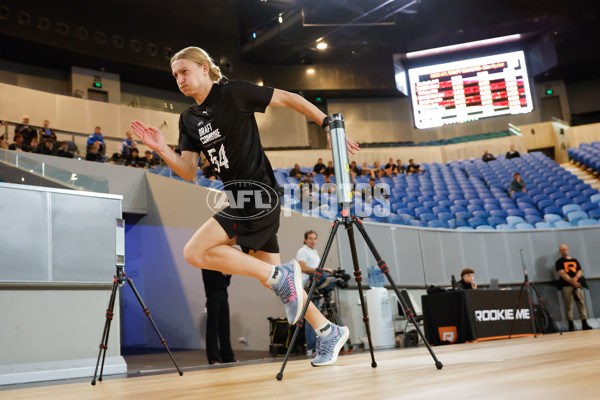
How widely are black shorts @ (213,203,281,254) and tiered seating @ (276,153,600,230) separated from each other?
6.40 metres

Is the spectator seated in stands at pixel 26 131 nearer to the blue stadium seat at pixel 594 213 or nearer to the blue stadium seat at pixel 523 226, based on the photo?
the blue stadium seat at pixel 523 226

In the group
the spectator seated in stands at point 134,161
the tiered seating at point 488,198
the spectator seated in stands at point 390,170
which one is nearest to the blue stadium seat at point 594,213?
the tiered seating at point 488,198

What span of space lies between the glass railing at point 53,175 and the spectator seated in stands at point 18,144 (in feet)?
11.9

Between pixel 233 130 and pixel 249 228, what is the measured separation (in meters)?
0.51

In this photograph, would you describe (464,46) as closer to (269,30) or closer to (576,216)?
(269,30)

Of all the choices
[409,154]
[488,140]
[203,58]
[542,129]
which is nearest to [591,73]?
[542,129]

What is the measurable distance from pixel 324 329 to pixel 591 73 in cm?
2299

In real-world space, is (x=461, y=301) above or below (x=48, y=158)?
below

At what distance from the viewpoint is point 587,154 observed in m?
17.3

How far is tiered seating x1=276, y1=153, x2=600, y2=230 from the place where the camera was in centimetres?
1149

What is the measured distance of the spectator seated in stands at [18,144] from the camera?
32.3 feet

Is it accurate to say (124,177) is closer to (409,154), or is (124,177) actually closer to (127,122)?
(127,122)

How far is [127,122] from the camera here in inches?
691

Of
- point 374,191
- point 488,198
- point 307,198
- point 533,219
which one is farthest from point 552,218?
point 307,198
